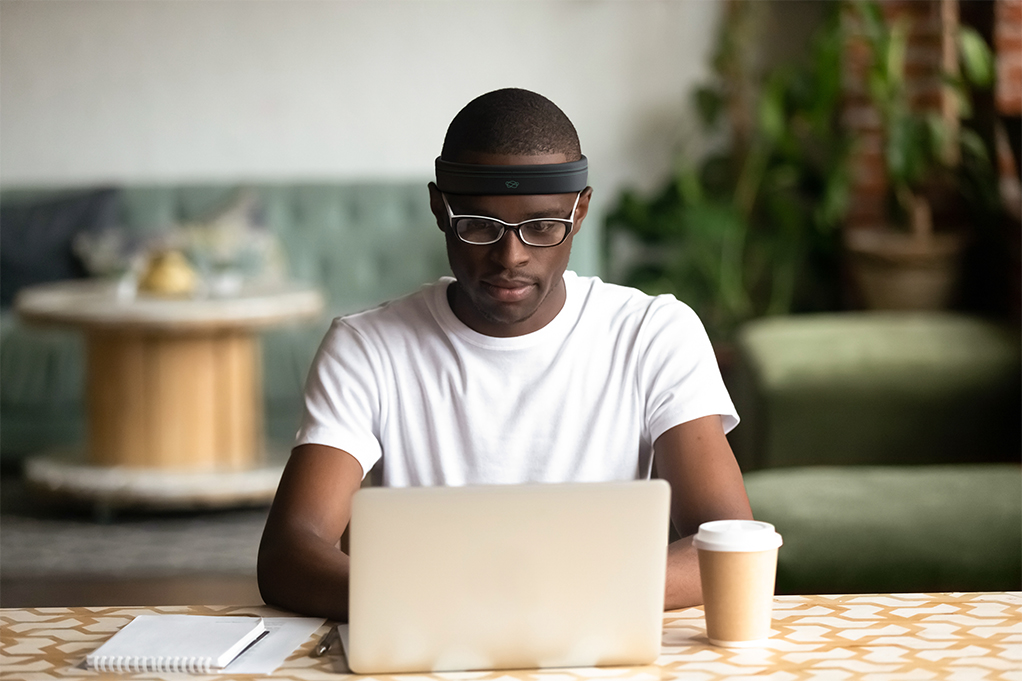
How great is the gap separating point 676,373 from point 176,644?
723 mm

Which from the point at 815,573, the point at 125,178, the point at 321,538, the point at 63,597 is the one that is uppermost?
the point at 125,178

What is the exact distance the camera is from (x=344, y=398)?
145 centimetres

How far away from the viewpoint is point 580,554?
0.95 m

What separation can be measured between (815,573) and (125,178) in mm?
3680

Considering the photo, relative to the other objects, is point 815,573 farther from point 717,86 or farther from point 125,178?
point 125,178

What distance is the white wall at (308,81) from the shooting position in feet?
15.8

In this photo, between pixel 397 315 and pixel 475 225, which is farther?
pixel 397 315

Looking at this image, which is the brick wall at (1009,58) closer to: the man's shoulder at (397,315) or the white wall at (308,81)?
the white wall at (308,81)

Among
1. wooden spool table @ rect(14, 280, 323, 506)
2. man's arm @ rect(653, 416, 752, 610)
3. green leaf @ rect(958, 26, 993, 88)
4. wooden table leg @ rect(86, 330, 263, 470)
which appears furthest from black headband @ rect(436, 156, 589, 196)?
green leaf @ rect(958, 26, 993, 88)

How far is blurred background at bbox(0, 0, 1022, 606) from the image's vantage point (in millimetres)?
3209

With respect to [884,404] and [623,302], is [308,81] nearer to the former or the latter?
[884,404]

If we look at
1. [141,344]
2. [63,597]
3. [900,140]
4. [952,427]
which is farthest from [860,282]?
[63,597]

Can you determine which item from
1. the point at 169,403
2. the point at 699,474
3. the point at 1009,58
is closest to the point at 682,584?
the point at 699,474

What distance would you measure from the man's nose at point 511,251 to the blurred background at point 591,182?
73.2 inches
